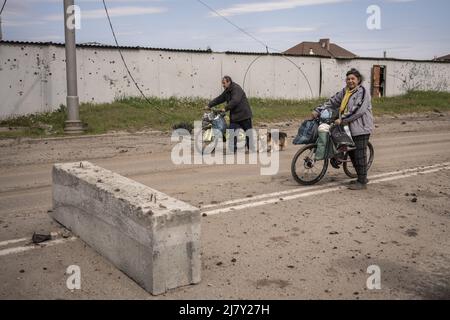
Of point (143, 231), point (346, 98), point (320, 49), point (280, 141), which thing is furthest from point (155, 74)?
point (320, 49)

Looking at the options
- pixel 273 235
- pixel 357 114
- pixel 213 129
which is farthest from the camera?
pixel 213 129

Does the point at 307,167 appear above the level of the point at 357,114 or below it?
below

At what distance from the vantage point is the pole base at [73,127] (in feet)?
46.8

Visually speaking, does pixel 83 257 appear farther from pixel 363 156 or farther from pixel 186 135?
pixel 186 135

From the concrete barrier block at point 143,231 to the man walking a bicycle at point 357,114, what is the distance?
395 centimetres

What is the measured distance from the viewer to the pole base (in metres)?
14.2

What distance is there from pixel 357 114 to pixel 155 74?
47.2 feet

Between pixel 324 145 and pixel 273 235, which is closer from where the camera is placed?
pixel 273 235

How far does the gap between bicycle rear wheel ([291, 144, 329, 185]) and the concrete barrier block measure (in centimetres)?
362

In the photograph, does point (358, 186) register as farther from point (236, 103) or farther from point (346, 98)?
point (236, 103)

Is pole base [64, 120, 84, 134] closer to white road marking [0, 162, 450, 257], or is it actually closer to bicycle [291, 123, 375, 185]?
bicycle [291, 123, 375, 185]

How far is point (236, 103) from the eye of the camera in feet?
35.6
